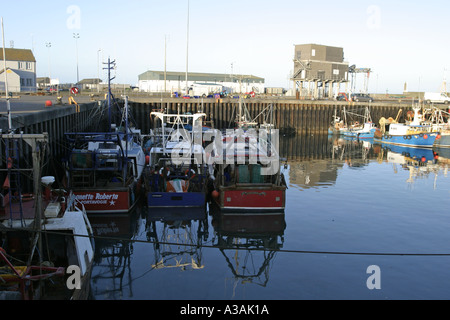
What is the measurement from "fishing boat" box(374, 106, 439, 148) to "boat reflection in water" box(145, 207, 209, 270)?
35074 mm

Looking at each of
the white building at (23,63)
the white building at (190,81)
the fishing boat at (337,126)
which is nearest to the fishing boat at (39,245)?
the fishing boat at (337,126)

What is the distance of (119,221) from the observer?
16.8m

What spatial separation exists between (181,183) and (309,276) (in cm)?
779

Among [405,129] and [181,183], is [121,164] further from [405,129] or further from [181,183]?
[405,129]

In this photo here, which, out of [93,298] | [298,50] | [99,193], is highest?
[298,50]

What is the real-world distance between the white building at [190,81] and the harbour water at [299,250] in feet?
225

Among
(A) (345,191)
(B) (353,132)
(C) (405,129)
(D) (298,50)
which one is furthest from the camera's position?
(D) (298,50)

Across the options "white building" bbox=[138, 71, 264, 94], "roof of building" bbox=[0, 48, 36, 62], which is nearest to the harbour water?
"roof of building" bbox=[0, 48, 36, 62]

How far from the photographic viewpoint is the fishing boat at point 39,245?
364 inches

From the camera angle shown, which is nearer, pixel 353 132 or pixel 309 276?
pixel 309 276

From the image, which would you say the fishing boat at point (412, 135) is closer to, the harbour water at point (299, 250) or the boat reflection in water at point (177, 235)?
the harbour water at point (299, 250)

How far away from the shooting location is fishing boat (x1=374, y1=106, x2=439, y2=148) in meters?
44.8

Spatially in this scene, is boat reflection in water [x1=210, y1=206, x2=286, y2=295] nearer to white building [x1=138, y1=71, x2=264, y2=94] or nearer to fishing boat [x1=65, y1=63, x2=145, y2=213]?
fishing boat [x1=65, y1=63, x2=145, y2=213]

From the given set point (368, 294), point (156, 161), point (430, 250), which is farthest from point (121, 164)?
point (430, 250)
